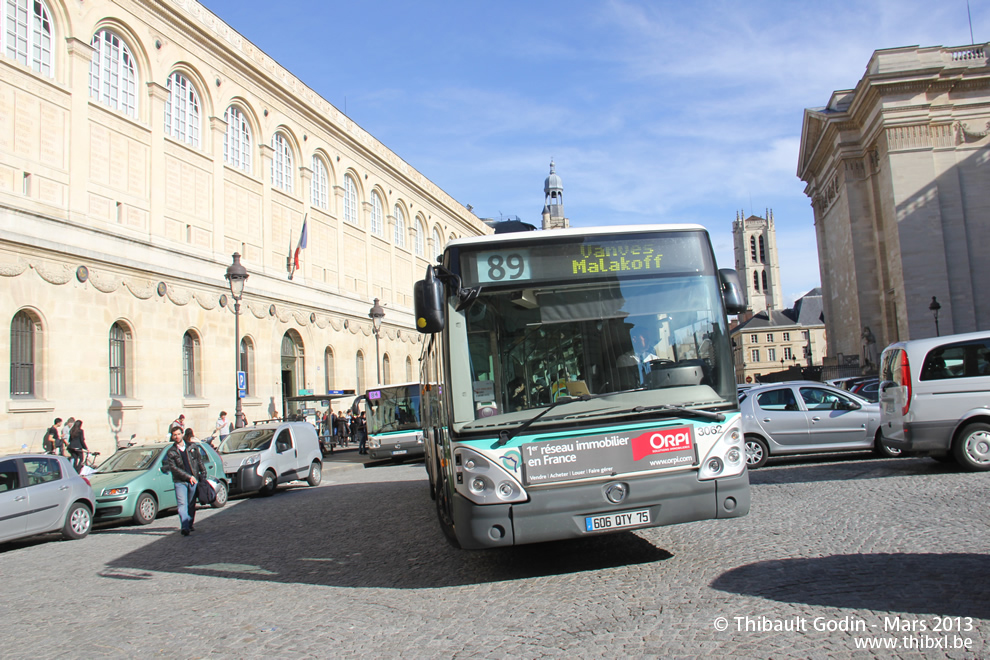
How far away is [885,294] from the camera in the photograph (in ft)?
151

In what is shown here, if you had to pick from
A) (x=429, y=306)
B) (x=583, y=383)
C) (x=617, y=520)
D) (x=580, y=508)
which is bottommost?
(x=617, y=520)

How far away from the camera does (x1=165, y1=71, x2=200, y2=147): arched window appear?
2858 centimetres

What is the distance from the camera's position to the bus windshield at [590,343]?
593 cm

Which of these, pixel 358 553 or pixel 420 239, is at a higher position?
pixel 420 239

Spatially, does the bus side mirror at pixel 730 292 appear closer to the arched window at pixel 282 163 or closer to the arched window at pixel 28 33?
the arched window at pixel 28 33

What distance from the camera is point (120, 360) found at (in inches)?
982

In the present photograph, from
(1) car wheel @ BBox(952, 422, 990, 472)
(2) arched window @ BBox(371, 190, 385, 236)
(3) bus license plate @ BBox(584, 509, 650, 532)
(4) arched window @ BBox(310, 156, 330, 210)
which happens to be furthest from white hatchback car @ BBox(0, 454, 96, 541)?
(2) arched window @ BBox(371, 190, 385, 236)

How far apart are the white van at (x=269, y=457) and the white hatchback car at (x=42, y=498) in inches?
172

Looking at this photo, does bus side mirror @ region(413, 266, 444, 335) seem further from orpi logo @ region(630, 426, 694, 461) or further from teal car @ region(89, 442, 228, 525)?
teal car @ region(89, 442, 228, 525)

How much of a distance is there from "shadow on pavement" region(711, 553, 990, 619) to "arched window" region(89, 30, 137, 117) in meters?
26.0

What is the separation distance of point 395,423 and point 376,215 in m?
24.6

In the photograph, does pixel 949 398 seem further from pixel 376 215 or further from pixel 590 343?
pixel 376 215

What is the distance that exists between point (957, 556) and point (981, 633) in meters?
1.97

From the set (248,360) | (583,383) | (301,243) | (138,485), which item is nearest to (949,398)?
(583,383)
